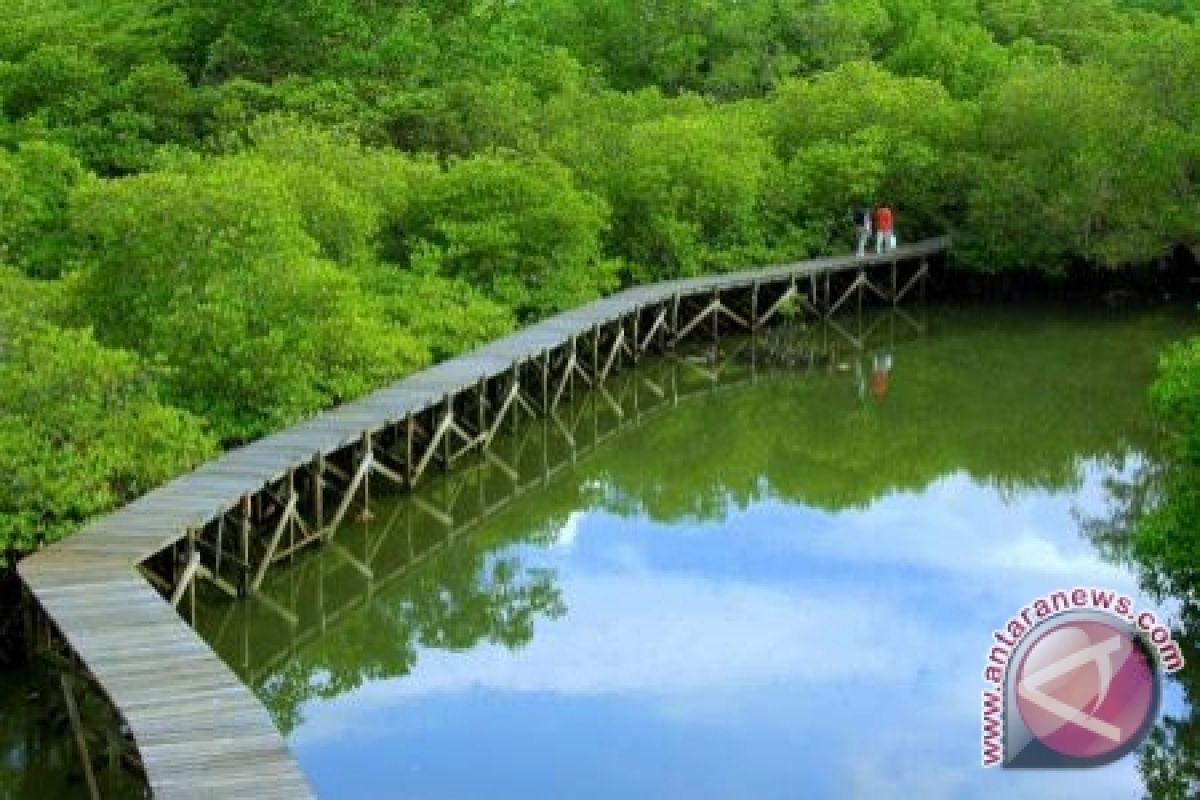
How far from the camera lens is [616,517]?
18703mm

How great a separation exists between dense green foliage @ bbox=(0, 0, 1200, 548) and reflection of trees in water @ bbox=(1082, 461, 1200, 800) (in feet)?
27.0

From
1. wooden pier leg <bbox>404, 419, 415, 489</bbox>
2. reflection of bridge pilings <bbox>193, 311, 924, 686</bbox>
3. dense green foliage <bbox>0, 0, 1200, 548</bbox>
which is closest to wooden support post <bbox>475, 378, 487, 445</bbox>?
reflection of bridge pilings <bbox>193, 311, 924, 686</bbox>

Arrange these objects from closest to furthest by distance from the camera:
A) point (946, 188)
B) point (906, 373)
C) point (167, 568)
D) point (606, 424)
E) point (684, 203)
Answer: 1. point (167, 568)
2. point (606, 424)
3. point (906, 373)
4. point (684, 203)
5. point (946, 188)

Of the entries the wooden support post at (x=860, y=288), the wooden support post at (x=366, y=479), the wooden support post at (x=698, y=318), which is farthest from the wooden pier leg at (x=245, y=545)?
the wooden support post at (x=860, y=288)

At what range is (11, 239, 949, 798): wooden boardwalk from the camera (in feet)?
32.1

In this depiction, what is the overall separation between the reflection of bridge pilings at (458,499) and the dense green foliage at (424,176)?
1.47m

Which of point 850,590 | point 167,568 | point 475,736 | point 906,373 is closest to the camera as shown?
point 475,736

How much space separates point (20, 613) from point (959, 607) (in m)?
8.13

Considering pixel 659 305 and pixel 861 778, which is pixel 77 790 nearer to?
pixel 861 778

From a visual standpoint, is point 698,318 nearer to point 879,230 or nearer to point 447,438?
point 879,230

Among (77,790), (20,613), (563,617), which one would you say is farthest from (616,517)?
(77,790)

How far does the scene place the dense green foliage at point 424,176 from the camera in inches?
679

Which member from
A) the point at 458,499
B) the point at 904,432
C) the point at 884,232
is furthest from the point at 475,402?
the point at 884,232

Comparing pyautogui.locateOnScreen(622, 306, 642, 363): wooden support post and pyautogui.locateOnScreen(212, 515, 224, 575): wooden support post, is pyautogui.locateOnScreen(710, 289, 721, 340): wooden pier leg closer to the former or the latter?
pyautogui.locateOnScreen(622, 306, 642, 363): wooden support post
